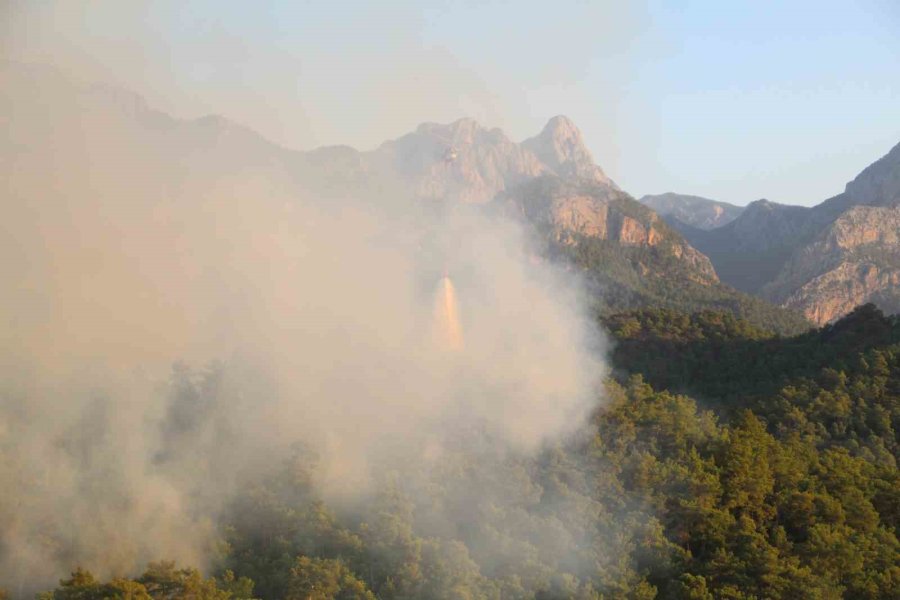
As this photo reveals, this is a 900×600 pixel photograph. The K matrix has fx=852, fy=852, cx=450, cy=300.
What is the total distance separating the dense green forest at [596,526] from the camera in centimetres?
2141

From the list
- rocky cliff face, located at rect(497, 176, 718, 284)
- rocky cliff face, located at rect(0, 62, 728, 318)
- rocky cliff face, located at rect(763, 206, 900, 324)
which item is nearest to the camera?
rocky cliff face, located at rect(0, 62, 728, 318)

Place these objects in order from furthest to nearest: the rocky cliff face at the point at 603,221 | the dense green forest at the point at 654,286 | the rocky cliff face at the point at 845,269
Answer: the rocky cliff face at the point at 603,221, the rocky cliff face at the point at 845,269, the dense green forest at the point at 654,286

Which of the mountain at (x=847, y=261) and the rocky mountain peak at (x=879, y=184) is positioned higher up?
the rocky mountain peak at (x=879, y=184)

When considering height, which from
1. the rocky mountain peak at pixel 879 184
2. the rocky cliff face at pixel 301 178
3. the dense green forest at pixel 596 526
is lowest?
the dense green forest at pixel 596 526

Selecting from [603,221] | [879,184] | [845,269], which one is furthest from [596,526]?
[879,184]

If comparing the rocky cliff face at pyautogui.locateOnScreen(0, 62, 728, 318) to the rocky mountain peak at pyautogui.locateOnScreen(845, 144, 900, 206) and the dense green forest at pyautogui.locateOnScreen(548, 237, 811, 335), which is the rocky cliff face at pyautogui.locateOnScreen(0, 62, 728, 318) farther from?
the rocky mountain peak at pyautogui.locateOnScreen(845, 144, 900, 206)

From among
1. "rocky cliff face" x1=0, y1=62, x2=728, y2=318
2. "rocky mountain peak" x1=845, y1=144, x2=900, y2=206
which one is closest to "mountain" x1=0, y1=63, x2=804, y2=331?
"rocky cliff face" x1=0, y1=62, x2=728, y2=318

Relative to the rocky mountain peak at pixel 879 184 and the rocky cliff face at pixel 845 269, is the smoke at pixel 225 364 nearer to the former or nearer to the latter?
the rocky cliff face at pixel 845 269

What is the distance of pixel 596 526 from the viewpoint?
24.8 metres

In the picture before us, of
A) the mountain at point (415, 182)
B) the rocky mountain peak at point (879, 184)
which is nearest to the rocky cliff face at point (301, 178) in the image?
the mountain at point (415, 182)

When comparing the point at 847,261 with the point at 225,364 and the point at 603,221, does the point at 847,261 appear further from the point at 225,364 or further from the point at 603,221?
the point at 225,364

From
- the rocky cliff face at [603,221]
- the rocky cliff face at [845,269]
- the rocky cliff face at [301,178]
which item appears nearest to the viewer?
the rocky cliff face at [301,178]

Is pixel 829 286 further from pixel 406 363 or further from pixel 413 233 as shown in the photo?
pixel 406 363

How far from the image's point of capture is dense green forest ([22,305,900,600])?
843 inches
